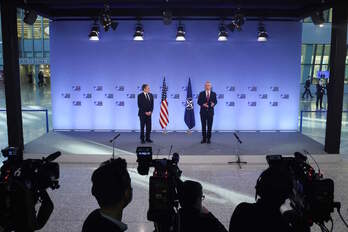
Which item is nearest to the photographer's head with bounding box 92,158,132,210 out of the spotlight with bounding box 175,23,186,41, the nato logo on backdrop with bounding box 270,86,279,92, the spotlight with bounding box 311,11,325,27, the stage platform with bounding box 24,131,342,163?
the stage platform with bounding box 24,131,342,163

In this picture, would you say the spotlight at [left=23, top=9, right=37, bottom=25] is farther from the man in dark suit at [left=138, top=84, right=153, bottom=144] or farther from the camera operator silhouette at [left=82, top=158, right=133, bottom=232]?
the camera operator silhouette at [left=82, top=158, right=133, bottom=232]

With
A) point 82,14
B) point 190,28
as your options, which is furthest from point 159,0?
point 82,14

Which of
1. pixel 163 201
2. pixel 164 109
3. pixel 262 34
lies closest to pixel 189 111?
pixel 164 109

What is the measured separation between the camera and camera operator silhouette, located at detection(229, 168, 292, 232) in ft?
7.96

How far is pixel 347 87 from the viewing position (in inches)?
1040

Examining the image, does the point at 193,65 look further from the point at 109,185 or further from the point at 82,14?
the point at 109,185

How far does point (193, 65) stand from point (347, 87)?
1888cm

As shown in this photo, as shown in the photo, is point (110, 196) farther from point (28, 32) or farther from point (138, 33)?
point (28, 32)

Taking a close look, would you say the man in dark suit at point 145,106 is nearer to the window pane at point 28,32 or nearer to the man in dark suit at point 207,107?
the man in dark suit at point 207,107

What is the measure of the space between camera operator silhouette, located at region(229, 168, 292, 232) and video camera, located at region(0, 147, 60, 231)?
4.90 feet

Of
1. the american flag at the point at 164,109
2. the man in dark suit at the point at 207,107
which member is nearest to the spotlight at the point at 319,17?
the man in dark suit at the point at 207,107

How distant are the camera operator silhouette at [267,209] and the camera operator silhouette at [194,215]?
0.55ft

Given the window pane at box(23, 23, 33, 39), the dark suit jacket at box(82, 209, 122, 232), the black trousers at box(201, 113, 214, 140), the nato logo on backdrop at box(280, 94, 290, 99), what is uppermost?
the window pane at box(23, 23, 33, 39)

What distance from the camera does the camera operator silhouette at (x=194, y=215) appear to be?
266cm
